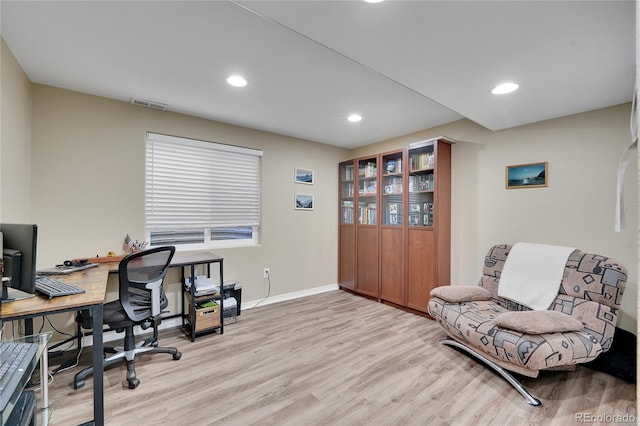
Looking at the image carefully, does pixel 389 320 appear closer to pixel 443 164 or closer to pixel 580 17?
pixel 443 164

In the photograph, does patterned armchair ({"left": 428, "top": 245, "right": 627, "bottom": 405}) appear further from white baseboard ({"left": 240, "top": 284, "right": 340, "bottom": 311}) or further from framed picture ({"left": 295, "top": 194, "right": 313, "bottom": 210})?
framed picture ({"left": 295, "top": 194, "right": 313, "bottom": 210})

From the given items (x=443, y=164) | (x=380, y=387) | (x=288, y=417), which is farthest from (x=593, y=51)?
(x=288, y=417)

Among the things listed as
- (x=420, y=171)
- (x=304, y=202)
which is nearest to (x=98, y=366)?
(x=304, y=202)

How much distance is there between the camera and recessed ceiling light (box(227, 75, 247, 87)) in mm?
2229

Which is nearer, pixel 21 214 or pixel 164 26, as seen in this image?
pixel 164 26

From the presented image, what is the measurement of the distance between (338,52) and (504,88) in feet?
4.55

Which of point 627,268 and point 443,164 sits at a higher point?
point 443,164

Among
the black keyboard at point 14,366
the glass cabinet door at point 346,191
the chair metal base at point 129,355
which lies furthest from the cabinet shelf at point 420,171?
the black keyboard at point 14,366

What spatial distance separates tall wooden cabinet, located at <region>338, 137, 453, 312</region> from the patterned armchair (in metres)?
0.77

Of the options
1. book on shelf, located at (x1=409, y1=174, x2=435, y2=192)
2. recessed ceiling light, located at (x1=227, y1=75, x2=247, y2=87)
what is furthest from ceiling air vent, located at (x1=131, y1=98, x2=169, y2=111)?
book on shelf, located at (x1=409, y1=174, x2=435, y2=192)

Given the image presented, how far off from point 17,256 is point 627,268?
4.34 meters

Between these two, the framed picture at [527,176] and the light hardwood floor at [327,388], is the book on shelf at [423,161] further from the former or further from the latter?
the light hardwood floor at [327,388]

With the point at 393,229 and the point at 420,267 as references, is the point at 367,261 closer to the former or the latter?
the point at 393,229

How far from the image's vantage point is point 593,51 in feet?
5.38
